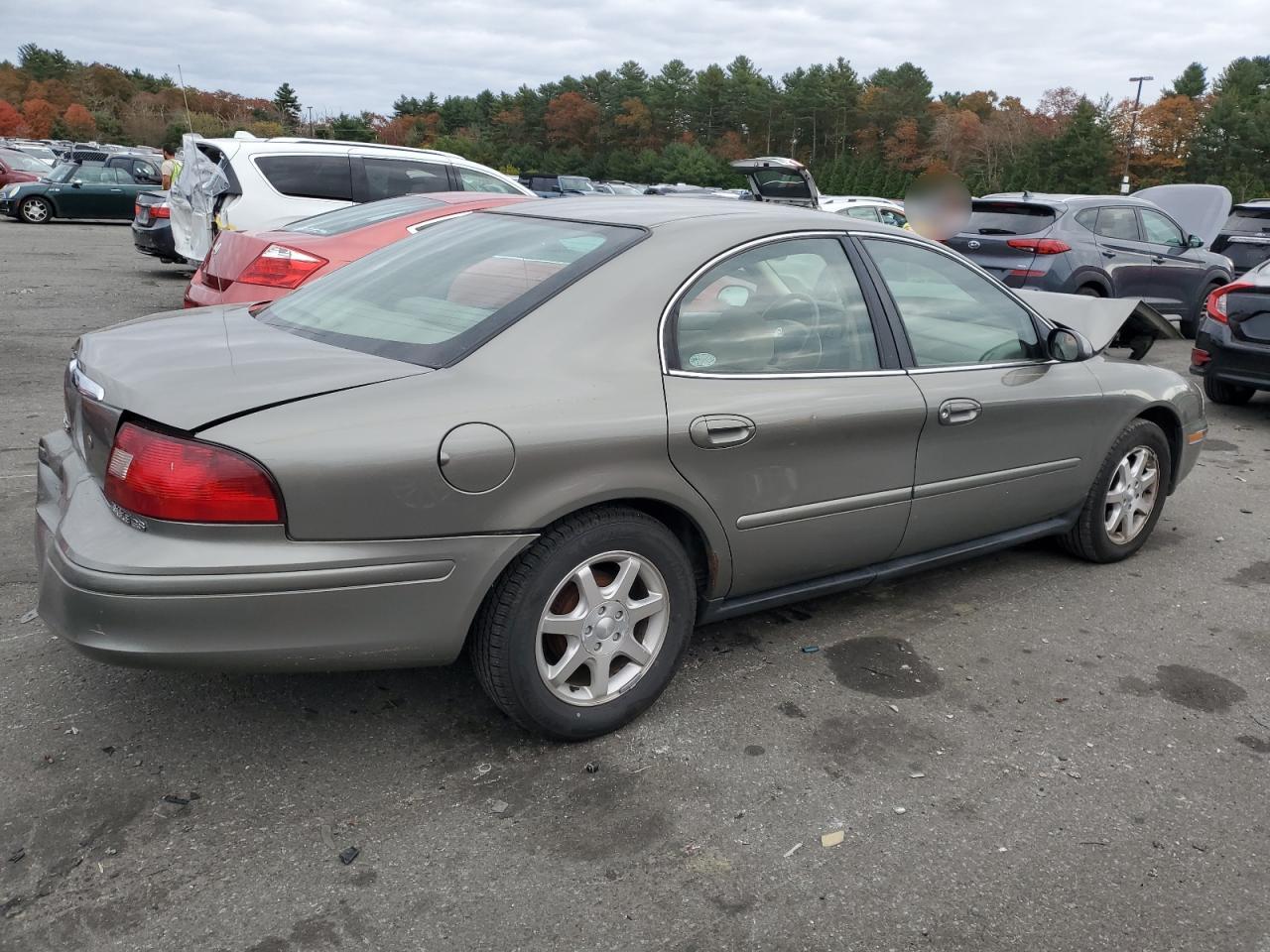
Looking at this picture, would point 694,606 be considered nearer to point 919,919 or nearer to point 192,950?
point 919,919

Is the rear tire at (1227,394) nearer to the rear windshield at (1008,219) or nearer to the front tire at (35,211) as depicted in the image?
the rear windshield at (1008,219)

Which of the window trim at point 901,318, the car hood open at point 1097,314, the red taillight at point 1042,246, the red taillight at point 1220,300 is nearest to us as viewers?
the window trim at point 901,318

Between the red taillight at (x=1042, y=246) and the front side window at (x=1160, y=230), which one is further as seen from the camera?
the front side window at (x=1160, y=230)

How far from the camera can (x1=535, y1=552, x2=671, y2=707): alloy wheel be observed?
2.88 meters

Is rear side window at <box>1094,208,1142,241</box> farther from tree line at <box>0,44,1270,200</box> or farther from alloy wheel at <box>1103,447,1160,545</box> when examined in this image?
tree line at <box>0,44,1270,200</box>

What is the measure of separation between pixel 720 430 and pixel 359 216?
16.2 ft

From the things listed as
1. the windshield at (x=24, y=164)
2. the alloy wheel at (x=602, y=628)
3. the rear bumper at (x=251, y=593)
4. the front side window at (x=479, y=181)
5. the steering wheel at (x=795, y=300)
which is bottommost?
the alloy wheel at (x=602, y=628)

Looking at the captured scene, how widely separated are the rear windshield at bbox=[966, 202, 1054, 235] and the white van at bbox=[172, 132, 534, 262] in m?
4.63

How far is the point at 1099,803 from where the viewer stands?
2840 millimetres

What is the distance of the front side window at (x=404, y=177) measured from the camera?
10148mm

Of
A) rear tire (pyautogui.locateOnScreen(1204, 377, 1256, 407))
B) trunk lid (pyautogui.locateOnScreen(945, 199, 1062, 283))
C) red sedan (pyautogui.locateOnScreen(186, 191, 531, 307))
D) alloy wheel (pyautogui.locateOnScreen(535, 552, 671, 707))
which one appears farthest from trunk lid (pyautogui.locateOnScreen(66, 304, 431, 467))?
trunk lid (pyautogui.locateOnScreen(945, 199, 1062, 283))

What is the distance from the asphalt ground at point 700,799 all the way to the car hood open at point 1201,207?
1151 centimetres

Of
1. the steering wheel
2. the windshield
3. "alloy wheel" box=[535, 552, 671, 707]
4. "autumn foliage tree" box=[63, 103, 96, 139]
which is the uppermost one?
"autumn foliage tree" box=[63, 103, 96, 139]

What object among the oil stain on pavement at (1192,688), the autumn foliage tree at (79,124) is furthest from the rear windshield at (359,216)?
the autumn foliage tree at (79,124)
